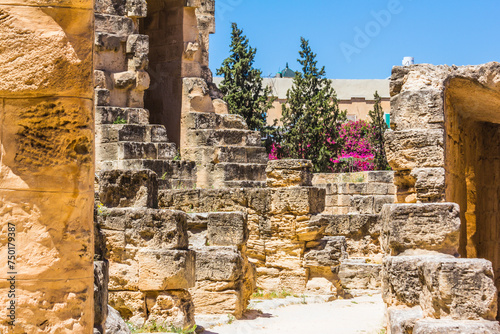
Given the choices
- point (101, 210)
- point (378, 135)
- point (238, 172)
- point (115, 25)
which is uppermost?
point (115, 25)

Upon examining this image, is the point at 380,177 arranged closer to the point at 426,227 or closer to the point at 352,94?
the point at 426,227

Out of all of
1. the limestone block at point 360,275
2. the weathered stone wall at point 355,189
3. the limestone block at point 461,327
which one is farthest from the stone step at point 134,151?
the limestone block at point 461,327

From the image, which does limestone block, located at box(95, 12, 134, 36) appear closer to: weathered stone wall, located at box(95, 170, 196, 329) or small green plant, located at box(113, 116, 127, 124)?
small green plant, located at box(113, 116, 127, 124)

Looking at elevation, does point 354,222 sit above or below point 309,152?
A: below

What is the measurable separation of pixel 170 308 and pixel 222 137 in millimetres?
8406

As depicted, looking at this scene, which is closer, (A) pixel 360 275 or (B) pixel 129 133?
(A) pixel 360 275

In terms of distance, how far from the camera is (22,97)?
3.56m

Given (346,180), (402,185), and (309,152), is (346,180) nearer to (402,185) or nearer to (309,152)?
(309,152)

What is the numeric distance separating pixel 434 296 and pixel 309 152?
62.8ft

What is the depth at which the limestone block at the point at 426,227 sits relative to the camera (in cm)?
641

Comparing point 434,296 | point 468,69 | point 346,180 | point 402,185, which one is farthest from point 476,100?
point 346,180

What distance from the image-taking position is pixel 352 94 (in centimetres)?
3525

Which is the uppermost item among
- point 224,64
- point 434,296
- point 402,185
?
point 224,64

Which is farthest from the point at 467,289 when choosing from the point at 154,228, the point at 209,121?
the point at 209,121
